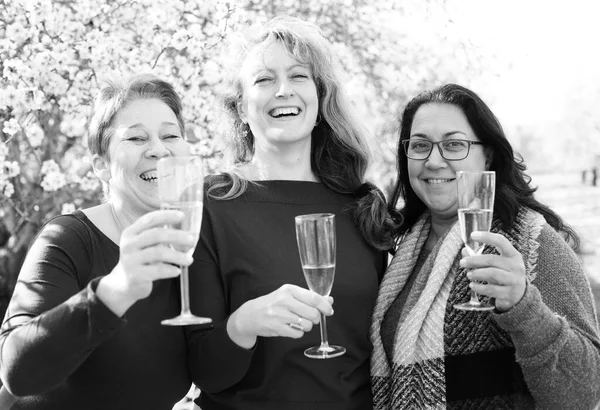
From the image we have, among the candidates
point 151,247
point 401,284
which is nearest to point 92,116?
point 151,247

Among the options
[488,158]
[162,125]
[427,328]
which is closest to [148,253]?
[162,125]

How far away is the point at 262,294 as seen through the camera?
277 centimetres

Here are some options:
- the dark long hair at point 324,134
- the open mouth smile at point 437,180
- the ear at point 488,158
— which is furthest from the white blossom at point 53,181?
the ear at point 488,158

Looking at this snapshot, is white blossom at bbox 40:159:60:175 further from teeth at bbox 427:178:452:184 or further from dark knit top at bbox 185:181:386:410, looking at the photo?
teeth at bbox 427:178:452:184

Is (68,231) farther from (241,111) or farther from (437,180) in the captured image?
(437,180)

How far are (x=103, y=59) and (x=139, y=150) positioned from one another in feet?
6.98

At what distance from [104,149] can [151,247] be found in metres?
0.98

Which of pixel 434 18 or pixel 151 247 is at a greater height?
pixel 434 18

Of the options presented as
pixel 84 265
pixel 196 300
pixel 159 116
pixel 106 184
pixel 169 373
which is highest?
pixel 159 116

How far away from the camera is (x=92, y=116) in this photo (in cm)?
297

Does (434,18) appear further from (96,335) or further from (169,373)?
(96,335)

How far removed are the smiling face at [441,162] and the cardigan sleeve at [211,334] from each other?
96 centimetres

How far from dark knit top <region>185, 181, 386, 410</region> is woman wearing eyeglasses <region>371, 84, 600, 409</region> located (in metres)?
0.12

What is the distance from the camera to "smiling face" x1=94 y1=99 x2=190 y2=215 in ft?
9.00
